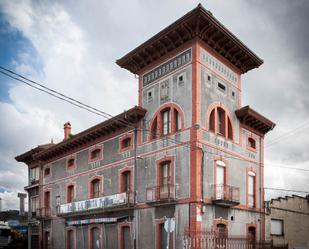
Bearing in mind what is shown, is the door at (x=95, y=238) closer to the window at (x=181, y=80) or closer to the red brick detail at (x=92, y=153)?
the red brick detail at (x=92, y=153)

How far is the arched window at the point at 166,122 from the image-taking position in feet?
73.7

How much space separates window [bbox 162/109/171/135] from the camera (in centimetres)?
2299

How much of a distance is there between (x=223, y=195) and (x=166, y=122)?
543 centimetres

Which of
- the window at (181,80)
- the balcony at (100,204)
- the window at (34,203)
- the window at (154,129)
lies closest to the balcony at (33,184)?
the window at (34,203)

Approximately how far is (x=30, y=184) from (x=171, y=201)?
76.1ft

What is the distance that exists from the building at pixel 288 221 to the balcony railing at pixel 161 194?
8.60 metres

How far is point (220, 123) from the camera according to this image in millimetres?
23625

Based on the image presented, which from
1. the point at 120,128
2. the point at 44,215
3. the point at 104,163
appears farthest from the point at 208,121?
the point at 44,215

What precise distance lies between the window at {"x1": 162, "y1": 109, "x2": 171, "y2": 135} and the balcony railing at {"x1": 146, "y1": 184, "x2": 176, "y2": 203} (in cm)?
332

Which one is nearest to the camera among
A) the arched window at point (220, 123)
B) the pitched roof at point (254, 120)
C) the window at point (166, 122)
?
the arched window at point (220, 123)

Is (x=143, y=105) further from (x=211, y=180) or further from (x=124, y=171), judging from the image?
(x=211, y=180)

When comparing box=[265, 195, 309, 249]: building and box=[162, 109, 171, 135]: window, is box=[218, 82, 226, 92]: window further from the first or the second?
box=[265, 195, 309, 249]: building

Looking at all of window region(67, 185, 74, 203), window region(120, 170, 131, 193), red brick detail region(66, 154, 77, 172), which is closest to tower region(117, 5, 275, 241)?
window region(120, 170, 131, 193)

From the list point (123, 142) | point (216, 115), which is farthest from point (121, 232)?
point (216, 115)
